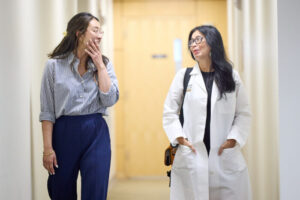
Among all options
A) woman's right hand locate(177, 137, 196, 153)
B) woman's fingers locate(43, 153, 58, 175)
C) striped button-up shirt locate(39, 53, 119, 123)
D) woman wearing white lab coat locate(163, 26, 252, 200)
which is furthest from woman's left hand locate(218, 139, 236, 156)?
woman's fingers locate(43, 153, 58, 175)

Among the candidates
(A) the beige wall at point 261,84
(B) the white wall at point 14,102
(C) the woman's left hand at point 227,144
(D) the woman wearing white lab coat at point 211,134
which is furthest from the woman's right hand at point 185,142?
(B) the white wall at point 14,102

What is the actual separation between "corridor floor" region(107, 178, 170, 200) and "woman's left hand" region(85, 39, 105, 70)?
281 centimetres

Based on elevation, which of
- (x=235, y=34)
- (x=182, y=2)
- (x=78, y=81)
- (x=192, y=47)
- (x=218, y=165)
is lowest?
(x=218, y=165)

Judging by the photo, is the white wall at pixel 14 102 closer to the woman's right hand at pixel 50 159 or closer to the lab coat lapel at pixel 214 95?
A: the woman's right hand at pixel 50 159

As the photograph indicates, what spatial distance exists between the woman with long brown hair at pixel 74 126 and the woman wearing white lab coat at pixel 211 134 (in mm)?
597

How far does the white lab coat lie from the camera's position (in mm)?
2711

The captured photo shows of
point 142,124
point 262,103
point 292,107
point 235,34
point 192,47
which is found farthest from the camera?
point 142,124

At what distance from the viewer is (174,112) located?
9.31 ft

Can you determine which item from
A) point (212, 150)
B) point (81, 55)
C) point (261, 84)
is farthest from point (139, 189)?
point (81, 55)

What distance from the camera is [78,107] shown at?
234 centimetres

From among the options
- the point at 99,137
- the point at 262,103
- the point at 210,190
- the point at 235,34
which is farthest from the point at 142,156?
the point at 99,137

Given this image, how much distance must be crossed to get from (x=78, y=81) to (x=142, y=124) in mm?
3857

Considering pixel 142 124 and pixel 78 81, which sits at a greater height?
pixel 78 81

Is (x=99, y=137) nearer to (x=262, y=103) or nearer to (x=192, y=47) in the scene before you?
(x=192, y=47)
